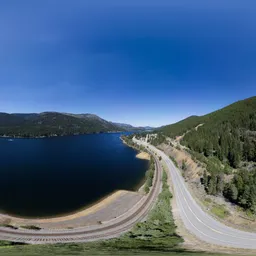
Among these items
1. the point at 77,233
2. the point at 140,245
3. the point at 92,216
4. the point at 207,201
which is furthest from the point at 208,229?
the point at 92,216

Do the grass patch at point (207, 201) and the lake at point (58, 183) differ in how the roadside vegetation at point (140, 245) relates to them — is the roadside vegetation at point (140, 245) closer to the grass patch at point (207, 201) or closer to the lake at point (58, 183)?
the grass patch at point (207, 201)

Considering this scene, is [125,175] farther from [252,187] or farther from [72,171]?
[252,187]

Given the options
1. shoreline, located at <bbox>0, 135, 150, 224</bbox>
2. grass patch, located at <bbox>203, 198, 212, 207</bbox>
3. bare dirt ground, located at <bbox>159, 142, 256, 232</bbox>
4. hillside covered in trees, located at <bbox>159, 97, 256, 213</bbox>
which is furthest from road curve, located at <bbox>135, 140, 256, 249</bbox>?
shoreline, located at <bbox>0, 135, 150, 224</bbox>

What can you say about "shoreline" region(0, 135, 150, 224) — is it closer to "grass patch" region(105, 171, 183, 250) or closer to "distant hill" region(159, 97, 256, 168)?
"grass patch" region(105, 171, 183, 250)

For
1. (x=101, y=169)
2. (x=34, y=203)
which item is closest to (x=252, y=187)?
(x=34, y=203)

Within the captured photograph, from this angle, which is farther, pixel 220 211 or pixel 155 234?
pixel 220 211

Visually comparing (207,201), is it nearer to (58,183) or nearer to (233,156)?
(233,156)
